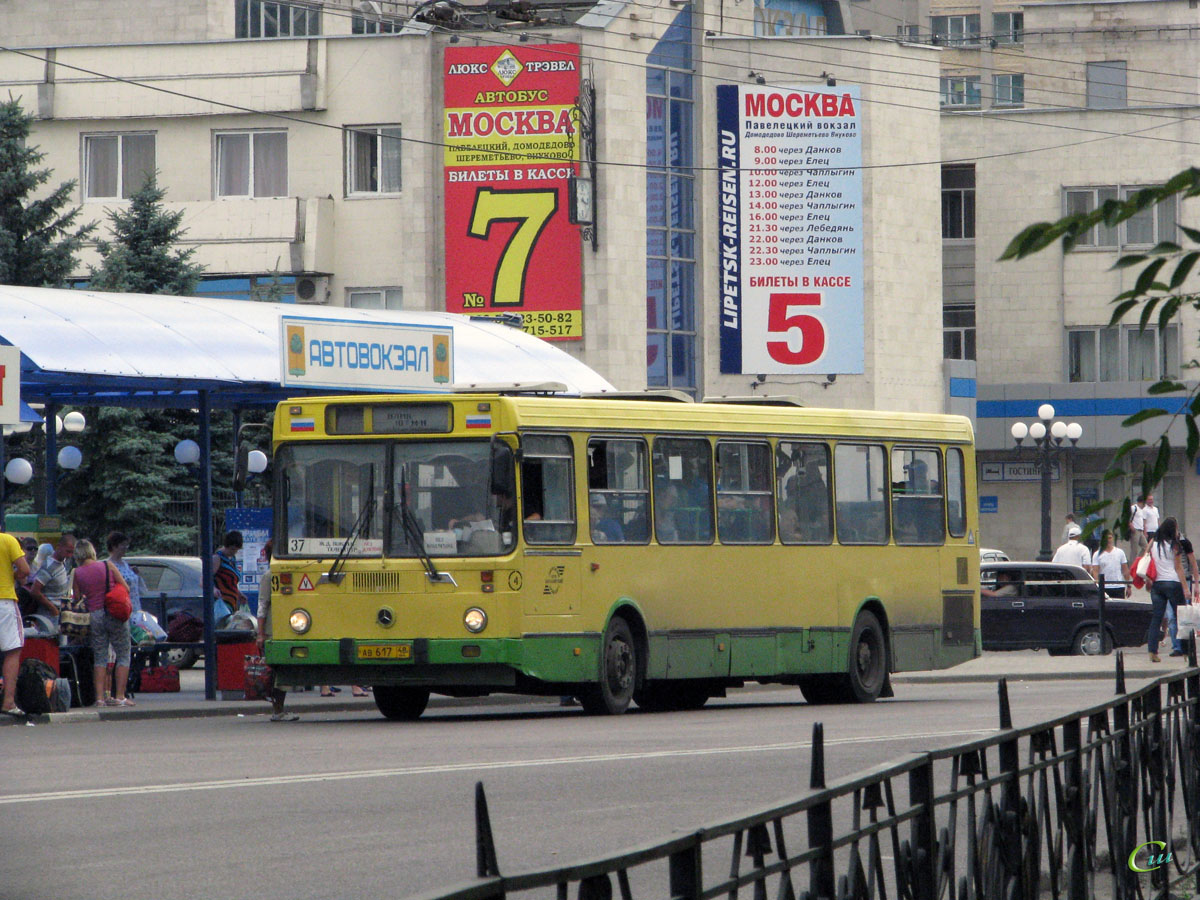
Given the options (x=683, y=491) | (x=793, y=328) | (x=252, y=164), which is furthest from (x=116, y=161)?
(x=683, y=491)

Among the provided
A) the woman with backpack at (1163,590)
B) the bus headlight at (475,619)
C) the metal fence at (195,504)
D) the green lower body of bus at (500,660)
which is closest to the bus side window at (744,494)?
the green lower body of bus at (500,660)

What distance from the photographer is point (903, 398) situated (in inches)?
1998

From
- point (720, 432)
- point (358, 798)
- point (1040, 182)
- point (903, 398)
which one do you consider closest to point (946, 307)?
point (1040, 182)

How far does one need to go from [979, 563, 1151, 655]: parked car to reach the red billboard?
666 inches

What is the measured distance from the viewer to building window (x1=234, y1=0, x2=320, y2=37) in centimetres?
5916

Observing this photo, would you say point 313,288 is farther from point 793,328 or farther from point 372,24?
point 372,24

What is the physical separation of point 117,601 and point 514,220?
2650 cm

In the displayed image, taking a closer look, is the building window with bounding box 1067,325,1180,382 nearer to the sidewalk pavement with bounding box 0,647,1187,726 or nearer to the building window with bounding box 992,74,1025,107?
the building window with bounding box 992,74,1025,107

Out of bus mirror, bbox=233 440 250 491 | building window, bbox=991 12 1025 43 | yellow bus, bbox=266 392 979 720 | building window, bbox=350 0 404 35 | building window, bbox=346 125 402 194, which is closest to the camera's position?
yellow bus, bbox=266 392 979 720

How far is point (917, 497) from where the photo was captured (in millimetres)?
21656

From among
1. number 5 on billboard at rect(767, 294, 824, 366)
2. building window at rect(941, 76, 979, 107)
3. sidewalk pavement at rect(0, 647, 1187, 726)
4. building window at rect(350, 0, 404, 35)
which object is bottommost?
sidewalk pavement at rect(0, 647, 1187, 726)

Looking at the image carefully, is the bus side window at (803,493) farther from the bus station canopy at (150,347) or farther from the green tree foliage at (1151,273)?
the green tree foliage at (1151,273)

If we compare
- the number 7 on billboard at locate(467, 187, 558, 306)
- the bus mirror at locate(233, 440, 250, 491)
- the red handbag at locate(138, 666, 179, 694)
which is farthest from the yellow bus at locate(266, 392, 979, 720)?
the number 7 on billboard at locate(467, 187, 558, 306)

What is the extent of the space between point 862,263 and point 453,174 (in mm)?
9931
